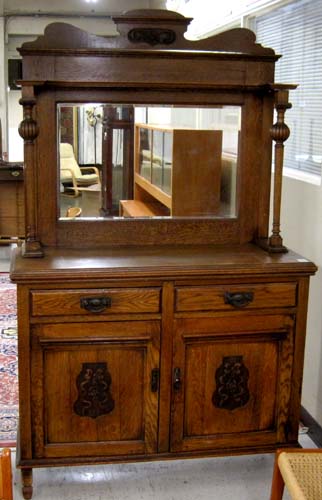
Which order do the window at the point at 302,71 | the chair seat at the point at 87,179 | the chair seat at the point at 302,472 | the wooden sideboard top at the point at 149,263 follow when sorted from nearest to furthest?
the chair seat at the point at 302,472
the wooden sideboard top at the point at 149,263
the chair seat at the point at 87,179
the window at the point at 302,71

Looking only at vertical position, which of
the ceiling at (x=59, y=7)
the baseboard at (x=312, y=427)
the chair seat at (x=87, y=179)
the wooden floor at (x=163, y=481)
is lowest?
the wooden floor at (x=163, y=481)

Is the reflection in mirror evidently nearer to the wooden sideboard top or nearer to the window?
the wooden sideboard top

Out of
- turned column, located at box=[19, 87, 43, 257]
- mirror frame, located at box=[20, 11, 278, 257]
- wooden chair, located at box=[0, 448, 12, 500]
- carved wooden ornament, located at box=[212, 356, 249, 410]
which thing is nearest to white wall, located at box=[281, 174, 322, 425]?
mirror frame, located at box=[20, 11, 278, 257]

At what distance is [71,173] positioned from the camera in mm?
2438

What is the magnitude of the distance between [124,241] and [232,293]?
0.50 metres

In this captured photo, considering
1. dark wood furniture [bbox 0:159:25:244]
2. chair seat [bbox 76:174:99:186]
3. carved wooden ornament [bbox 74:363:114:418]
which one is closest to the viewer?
carved wooden ornament [bbox 74:363:114:418]

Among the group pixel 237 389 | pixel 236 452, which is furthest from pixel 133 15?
pixel 236 452

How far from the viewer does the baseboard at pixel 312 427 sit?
103 inches

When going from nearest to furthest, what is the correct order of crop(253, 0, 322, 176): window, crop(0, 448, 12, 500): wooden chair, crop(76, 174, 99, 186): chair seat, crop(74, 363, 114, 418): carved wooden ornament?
crop(0, 448, 12, 500): wooden chair, crop(74, 363, 114, 418): carved wooden ornament, crop(76, 174, 99, 186): chair seat, crop(253, 0, 322, 176): window

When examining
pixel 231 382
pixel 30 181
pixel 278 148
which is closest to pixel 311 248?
pixel 278 148

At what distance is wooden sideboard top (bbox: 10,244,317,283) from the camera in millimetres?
2086

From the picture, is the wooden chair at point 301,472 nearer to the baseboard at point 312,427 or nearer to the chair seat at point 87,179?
the baseboard at point 312,427

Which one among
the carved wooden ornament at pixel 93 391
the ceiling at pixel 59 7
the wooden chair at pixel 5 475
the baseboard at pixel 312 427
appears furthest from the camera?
the ceiling at pixel 59 7

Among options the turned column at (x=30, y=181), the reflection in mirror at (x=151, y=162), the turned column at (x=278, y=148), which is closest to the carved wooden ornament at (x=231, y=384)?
the turned column at (x=278, y=148)
